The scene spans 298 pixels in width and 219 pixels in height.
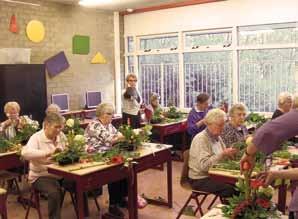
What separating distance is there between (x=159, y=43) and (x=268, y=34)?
2341 mm

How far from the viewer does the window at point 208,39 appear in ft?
23.6

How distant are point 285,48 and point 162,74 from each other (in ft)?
8.64

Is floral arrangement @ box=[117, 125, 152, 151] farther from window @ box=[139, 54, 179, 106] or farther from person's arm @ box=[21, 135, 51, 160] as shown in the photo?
window @ box=[139, 54, 179, 106]

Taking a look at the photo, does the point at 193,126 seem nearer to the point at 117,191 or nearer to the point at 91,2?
the point at 117,191

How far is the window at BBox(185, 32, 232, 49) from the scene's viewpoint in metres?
7.21

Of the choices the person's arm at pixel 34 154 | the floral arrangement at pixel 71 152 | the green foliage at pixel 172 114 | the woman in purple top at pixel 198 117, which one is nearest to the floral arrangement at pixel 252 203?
the floral arrangement at pixel 71 152

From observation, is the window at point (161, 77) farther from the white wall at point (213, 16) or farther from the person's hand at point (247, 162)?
the person's hand at point (247, 162)

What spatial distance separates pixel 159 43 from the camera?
321 inches

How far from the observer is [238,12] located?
6906mm

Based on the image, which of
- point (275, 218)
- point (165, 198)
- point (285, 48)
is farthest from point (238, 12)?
point (275, 218)

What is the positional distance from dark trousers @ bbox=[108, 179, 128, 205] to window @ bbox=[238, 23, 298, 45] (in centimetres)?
395

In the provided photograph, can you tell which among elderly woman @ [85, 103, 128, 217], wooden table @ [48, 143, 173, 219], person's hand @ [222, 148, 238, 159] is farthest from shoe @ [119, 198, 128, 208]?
person's hand @ [222, 148, 238, 159]

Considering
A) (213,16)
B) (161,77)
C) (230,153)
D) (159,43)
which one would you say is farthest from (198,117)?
(159,43)

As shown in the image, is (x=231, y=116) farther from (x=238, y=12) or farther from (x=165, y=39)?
(x=165, y=39)
